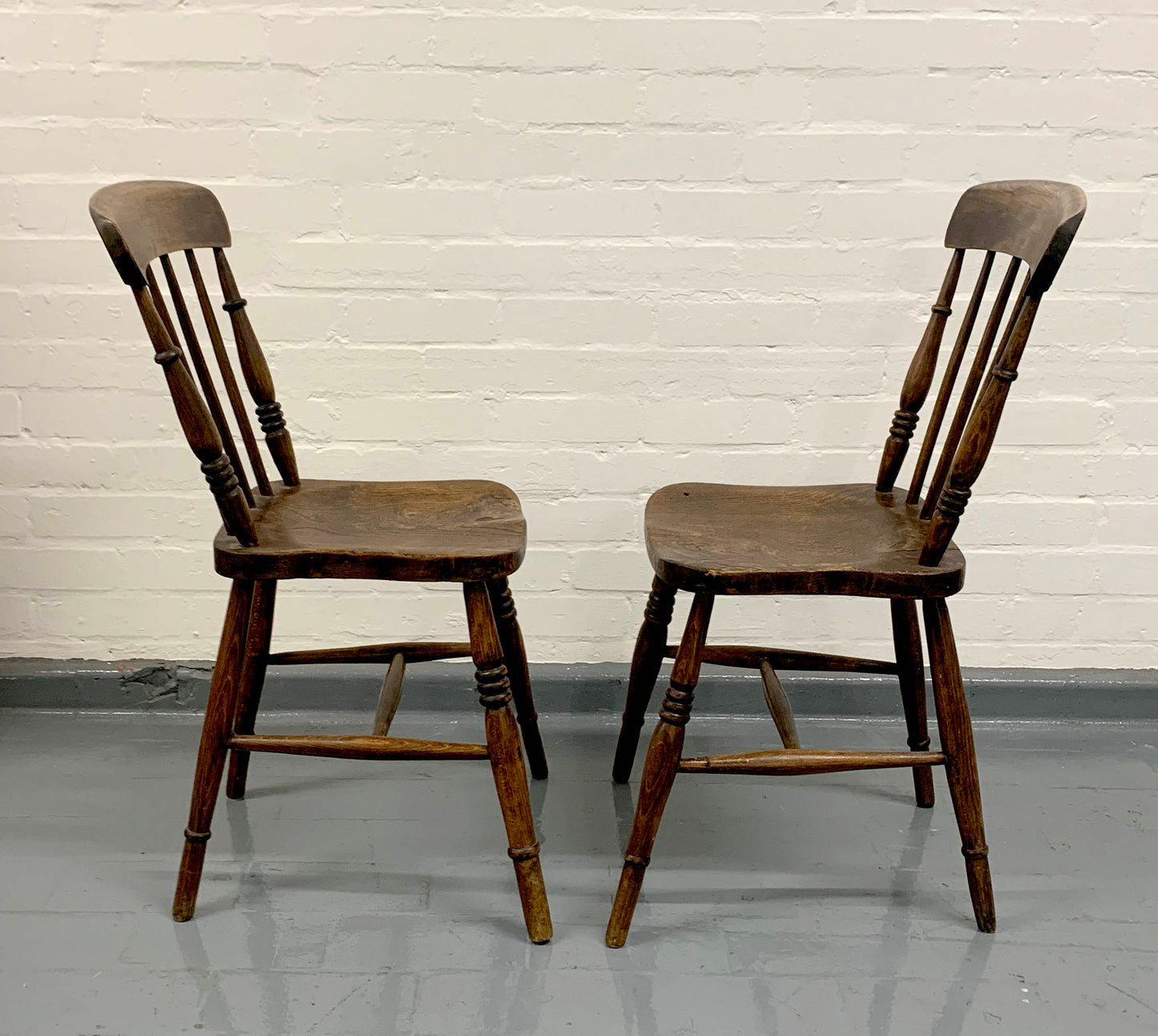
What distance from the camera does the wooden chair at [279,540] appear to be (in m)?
1.39

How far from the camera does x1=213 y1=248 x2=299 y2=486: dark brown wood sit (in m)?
1.70

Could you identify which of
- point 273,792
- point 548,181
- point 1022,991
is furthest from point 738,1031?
point 548,181

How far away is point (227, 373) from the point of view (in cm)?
166

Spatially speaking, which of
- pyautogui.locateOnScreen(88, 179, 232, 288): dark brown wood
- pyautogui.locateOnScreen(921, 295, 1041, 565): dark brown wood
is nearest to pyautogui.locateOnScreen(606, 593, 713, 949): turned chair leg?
pyautogui.locateOnScreen(921, 295, 1041, 565): dark brown wood

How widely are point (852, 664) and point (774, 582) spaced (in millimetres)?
384

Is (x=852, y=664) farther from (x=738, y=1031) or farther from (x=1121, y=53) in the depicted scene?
(x=1121, y=53)

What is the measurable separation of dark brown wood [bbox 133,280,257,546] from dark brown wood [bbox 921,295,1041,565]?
2.77 feet

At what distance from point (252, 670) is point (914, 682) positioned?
3.27ft

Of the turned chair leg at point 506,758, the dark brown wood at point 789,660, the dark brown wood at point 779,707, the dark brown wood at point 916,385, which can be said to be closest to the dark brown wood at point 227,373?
the turned chair leg at point 506,758

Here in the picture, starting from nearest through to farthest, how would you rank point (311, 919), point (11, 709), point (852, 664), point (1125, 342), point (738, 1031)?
point (738, 1031) → point (311, 919) → point (852, 664) → point (1125, 342) → point (11, 709)

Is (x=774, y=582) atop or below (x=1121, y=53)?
below

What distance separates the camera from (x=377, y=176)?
1901 millimetres

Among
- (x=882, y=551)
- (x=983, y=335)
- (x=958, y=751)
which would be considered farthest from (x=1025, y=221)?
(x=958, y=751)

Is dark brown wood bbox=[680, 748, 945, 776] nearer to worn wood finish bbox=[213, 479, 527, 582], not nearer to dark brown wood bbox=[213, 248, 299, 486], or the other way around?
worn wood finish bbox=[213, 479, 527, 582]
